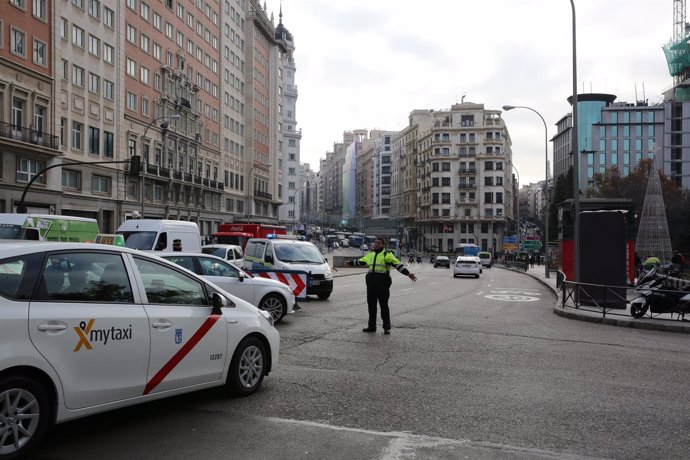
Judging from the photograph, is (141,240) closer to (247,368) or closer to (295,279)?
(295,279)

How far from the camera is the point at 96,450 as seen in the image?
482cm

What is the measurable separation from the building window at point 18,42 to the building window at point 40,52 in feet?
3.37

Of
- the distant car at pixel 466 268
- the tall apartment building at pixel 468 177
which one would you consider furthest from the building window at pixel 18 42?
the tall apartment building at pixel 468 177

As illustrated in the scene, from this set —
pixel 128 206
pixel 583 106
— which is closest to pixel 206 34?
pixel 128 206

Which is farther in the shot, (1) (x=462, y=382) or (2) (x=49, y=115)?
(2) (x=49, y=115)

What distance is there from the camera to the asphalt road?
16.4 ft

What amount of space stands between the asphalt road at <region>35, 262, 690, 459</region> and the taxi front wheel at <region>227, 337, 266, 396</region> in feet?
0.46

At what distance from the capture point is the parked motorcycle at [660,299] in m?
14.0

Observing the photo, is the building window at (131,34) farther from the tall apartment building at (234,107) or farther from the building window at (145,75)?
the tall apartment building at (234,107)

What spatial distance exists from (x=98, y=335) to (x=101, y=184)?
4380cm

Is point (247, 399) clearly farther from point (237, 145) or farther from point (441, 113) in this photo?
point (441, 113)

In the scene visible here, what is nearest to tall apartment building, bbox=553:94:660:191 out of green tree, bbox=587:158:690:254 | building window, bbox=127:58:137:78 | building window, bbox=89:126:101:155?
green tree, bbox=587:158:690:254

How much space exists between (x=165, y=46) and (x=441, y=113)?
74.2 metres

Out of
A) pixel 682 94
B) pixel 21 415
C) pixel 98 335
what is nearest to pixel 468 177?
pixel 682 94
